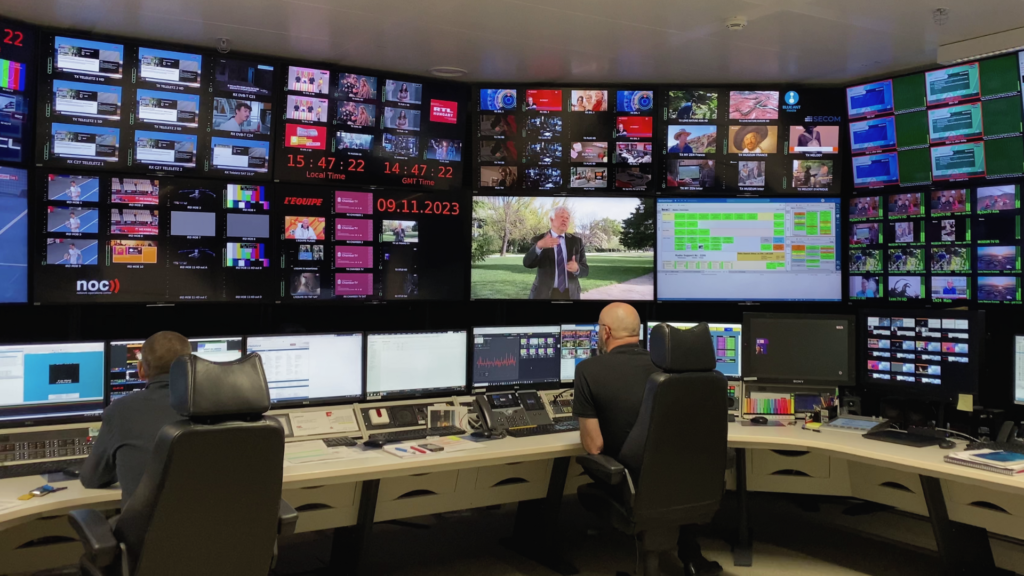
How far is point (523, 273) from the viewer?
464 cm

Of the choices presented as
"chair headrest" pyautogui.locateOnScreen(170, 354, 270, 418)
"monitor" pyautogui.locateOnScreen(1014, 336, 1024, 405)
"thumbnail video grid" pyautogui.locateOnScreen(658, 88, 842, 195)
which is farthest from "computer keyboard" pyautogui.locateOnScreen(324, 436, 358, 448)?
"monitor" pyautogui.locateOnScreen(1014, 336, 1024, 405)

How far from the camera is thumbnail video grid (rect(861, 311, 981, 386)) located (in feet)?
12.6

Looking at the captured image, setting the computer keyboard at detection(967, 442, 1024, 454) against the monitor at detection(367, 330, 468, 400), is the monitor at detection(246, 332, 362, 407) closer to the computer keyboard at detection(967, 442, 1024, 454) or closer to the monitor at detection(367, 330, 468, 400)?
the monitor at detection(367, 330, 468, 400)

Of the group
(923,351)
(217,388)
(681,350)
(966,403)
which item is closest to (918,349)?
(923,351)

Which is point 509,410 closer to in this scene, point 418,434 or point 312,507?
point 418,434

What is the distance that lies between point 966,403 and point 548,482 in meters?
2.01

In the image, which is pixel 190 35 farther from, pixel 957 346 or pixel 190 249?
pixel 957 346

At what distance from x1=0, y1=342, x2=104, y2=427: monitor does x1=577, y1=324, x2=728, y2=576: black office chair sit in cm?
203

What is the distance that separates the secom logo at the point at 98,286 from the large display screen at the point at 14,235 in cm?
21

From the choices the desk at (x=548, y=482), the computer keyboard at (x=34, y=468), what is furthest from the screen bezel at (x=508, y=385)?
the computer keyboard at (x=34, y=468)

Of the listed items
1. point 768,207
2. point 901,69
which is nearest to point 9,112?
point 768,207

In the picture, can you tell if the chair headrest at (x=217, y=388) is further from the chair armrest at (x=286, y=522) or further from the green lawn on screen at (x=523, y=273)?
the green lawn on screen at (x=523, y=273)

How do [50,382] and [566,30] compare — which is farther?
[566,30]

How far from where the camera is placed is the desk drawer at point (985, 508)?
337 cm
